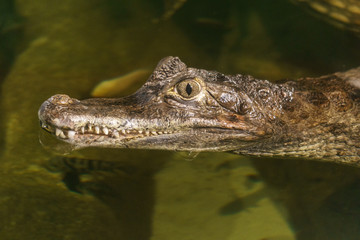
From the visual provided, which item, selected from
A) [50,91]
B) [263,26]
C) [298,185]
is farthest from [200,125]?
[263,26]

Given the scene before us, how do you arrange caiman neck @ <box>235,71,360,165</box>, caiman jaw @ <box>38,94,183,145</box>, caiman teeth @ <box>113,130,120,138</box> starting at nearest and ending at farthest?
caiman jaw @ <box>38,94,183,145</box> → caiman teeth @ <box>113,130,120,138</box> → caiman neck @ <box>235,71,360,165</box>

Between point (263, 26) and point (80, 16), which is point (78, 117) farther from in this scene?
point (263, 26)

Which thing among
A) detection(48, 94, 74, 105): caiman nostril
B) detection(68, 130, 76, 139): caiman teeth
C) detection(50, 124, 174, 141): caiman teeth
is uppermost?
detection(48, 94, 74, 105): caiman nostril

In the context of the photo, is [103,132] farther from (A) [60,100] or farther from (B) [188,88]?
(B) [188,88]

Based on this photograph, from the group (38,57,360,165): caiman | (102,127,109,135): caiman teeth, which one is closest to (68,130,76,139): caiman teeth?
(38,57,360,165): caiman

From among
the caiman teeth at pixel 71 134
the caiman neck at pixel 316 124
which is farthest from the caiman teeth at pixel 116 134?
the caiman neck at pixel 316 124

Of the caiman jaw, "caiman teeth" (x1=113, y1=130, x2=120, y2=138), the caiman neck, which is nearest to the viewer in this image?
the caiman jaw

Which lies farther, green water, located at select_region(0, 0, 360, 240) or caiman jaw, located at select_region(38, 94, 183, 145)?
green water, located at select_region(0, 0, 360, 240)

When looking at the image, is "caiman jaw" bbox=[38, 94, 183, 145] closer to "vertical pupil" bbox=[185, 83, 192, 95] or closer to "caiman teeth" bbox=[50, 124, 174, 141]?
"caiman teeth" bbox=[50, 124, 174, 141]
